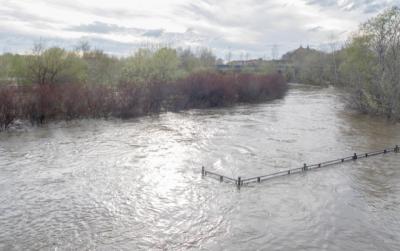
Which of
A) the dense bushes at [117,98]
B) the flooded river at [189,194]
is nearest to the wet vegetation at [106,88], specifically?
the dense bushes at [117,98]

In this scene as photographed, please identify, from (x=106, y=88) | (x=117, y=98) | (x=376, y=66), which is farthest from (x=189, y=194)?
(x=376, y=66)

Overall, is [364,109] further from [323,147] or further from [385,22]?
[323,147]

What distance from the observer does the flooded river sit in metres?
9.41

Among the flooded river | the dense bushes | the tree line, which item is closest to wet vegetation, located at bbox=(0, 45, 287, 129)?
the dense bushes

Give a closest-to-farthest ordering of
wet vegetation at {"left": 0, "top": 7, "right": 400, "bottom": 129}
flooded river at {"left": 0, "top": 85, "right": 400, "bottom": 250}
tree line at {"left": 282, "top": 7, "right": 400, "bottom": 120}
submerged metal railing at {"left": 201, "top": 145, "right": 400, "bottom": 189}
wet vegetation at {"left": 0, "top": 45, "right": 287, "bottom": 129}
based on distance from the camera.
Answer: flooded river at {"left": 0, "top": 85, "right": 400, "bottom": 250}, submerged metal railing at {"left": 201, "top": 145, "right": 400, "bottom": 189}, wet vegetation at {"left": 0, "top": 45, "right": 287, "bottom": 129}, wet vegetation at {"left": 0, "top": 7, "right": 400, "bottom": 129}, tree line at {"left": 282, "top": 7, "right": 400, "bottom": 120}

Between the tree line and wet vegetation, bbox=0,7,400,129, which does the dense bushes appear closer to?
wet vegetation, bbox=0,7,400,129

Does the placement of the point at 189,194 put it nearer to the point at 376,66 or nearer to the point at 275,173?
the point at 275,173

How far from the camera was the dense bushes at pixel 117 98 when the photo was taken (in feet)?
86.8

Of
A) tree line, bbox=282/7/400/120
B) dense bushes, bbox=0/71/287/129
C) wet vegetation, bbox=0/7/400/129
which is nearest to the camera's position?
dense bushes, bbox=0/71/287/129

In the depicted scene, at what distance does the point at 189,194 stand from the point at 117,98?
21.3 metres

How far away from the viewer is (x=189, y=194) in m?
12.4

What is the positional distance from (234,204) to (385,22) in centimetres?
3019

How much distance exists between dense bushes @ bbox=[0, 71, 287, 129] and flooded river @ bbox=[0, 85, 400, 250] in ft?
13.7

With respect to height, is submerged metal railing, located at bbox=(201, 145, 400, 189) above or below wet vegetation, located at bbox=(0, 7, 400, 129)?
below
